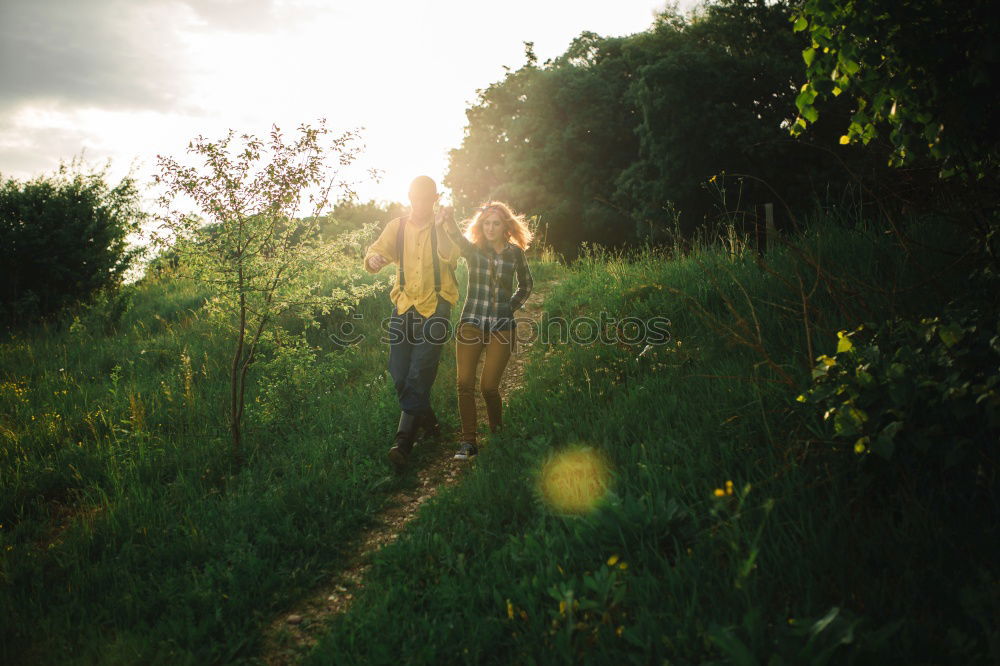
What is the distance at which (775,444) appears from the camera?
3.07 m

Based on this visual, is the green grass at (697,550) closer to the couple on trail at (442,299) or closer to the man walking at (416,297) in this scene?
the couple on trail at (442,299)

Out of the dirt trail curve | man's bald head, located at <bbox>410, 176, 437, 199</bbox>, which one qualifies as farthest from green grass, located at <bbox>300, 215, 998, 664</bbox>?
man's bald head, located at <bbox>410, 176, 437, 199</bbox>

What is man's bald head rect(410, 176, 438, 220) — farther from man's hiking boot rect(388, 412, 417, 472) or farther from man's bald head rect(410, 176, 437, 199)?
man's hiking boot rect(388, 412, 417, 472)

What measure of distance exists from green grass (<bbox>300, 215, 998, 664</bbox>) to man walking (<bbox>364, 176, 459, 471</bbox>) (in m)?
1.02

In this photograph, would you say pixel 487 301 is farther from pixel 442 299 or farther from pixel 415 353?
pixel 415 353

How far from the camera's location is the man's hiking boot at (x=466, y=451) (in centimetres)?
472

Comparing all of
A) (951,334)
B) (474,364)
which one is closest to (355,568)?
(474,364)

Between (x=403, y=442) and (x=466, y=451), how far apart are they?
626 millimetres

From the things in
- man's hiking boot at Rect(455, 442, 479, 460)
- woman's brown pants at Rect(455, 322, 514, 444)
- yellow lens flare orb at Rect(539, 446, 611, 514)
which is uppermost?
woman's brown pants at Rect(455, 322, 514, 444)

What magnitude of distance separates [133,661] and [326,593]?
3.45 feet

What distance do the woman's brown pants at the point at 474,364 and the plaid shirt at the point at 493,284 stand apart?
0.33 ft

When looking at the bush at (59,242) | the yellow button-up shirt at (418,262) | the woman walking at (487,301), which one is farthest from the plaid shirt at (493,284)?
the bush at (59,242)

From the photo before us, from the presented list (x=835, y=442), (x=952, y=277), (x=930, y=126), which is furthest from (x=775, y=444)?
(x=952, y=277)

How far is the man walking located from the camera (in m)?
4.99
